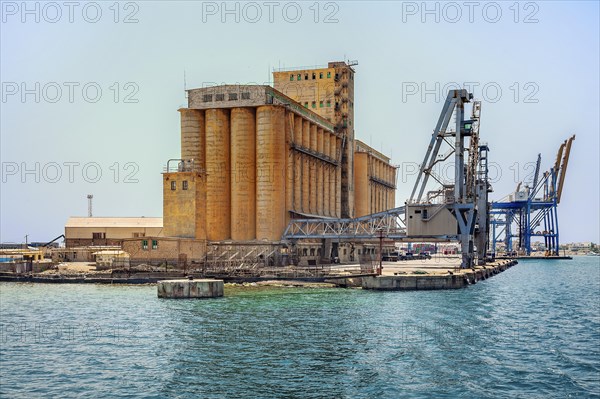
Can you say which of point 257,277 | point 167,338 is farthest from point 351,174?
point 167,338

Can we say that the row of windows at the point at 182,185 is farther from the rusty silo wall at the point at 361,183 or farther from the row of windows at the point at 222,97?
the rusty silo wall at the point at 361,183

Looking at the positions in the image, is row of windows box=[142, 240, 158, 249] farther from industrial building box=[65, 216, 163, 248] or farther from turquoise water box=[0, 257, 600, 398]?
industrial building box=[65, 216, 163, 248]

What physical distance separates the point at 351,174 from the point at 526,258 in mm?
89120

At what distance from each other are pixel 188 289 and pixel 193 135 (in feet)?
116

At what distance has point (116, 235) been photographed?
4065 inches

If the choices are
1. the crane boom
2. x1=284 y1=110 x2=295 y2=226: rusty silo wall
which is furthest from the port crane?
the crane boom

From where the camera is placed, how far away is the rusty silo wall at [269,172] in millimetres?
80938

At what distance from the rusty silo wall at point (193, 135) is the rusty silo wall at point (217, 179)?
4.20ft

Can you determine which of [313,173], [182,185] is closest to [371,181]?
[313,173]

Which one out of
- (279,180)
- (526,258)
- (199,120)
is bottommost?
(526,258)

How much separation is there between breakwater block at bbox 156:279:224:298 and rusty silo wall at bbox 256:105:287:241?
1096 inches

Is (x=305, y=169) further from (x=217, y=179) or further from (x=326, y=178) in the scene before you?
(x=217, y=179)

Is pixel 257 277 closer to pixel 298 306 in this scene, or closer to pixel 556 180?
pixel 298 306

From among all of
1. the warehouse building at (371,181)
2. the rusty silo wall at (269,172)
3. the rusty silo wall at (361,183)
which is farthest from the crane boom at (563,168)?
the rusty silo wall at (269,172)
